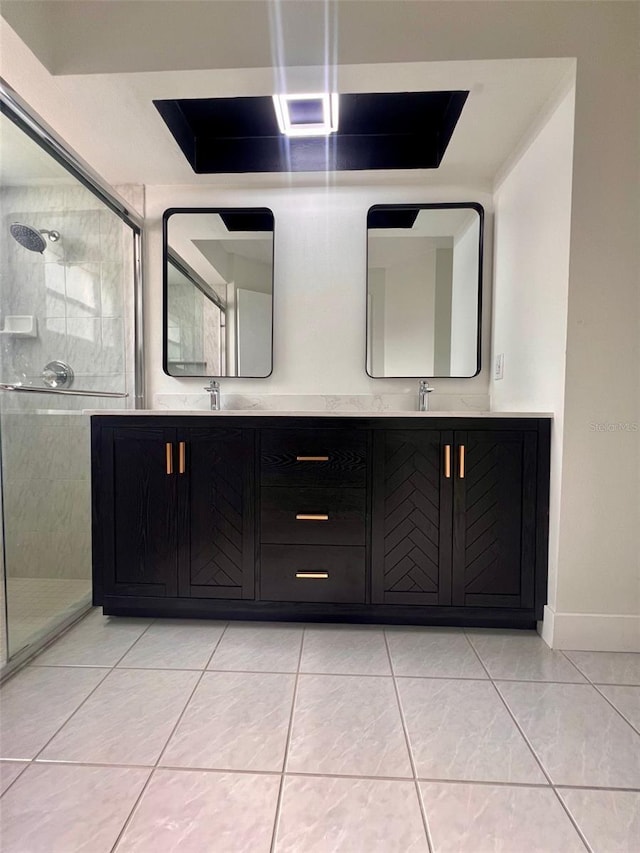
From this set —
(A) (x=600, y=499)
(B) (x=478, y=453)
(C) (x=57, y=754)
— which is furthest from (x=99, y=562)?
(A) (x=600, y=499)

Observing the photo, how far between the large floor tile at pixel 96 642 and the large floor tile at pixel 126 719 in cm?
14

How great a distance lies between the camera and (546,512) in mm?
1592

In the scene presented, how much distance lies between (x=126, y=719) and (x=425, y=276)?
2232mm

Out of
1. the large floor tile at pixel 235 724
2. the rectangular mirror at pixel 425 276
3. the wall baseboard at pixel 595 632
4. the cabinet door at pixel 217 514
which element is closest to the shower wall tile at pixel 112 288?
the cabinet door at pixel 217 514

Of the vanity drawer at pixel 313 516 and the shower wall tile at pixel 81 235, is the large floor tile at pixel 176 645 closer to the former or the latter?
the vanity drawer at pixel 313 516

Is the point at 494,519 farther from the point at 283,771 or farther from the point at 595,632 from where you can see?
the point at 283,771

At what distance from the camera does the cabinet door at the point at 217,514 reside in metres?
1.65

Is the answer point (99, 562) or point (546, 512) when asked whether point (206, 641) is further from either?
point (546, 512)

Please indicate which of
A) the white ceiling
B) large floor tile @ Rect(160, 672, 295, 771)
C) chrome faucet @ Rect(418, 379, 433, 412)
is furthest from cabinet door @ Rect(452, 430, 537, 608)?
the white ceiling

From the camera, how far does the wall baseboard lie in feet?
5.01

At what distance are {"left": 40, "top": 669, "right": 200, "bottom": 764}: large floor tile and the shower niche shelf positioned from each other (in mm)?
1479

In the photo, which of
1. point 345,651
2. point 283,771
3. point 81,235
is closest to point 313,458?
point 345,651

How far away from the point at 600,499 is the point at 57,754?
1.93 metres

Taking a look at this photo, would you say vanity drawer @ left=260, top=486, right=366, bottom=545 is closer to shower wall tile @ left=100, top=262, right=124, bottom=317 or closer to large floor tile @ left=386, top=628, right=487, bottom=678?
large floor tile @ left=386, top=628, right=487, bottom=678
